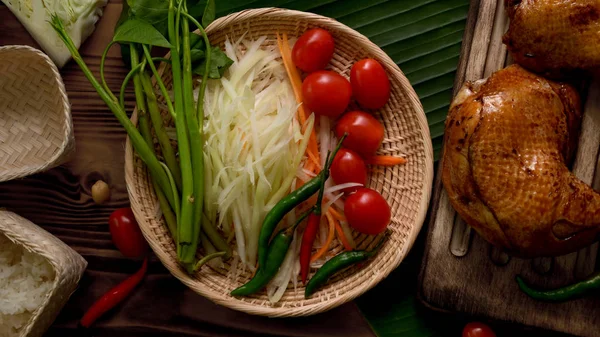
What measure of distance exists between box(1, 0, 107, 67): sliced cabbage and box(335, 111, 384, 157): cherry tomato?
1453mm

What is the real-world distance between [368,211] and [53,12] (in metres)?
1.92

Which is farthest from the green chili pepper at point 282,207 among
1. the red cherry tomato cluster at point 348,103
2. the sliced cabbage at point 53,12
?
the sliced cabbage at point 53,12

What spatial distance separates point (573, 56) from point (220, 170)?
1719 mm

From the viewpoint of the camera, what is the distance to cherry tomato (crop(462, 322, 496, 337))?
280cm

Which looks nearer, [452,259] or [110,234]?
[452,259]

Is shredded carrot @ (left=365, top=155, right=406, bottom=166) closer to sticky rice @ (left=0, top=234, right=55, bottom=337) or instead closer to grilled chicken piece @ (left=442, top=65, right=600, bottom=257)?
grilled chicken piece @ (left=442, top=65, right=600, bottom=257)

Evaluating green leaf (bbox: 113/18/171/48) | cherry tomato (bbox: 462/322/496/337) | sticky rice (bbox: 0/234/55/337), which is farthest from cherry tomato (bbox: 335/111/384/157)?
sticky rice (bbox: 0/234/55/337)

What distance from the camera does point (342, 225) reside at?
2789mm

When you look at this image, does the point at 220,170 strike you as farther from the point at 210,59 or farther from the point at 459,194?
the point at 459,194

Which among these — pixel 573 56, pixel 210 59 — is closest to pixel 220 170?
pixel 210 59

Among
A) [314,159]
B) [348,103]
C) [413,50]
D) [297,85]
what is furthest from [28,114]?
[413,50]

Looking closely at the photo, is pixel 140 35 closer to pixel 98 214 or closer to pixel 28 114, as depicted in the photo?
pixel 28 114

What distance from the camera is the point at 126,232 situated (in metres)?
2.83

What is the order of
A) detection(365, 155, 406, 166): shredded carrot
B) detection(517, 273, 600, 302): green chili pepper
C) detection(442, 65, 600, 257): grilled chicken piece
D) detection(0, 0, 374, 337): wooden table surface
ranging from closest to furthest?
detection(442, 65, 600, 257): grilled chicken piece, detection(517, 273, 600, 302): green chili pepper, detection(365, 155, 406, 166): shredded carrot, detection(0, 0, 374, 337): wooden table surface
